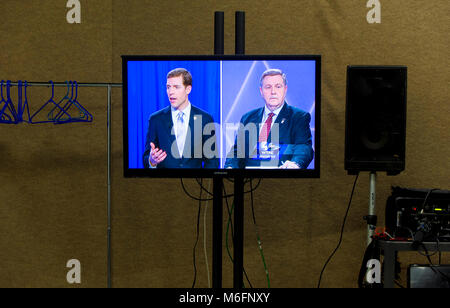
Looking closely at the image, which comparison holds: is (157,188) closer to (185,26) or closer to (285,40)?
(185,26)

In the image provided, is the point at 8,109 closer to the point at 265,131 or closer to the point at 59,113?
the point at 59,113

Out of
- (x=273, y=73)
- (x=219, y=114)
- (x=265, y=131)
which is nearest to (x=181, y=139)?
(x=219, y=114)

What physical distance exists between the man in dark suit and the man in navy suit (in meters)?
0.12

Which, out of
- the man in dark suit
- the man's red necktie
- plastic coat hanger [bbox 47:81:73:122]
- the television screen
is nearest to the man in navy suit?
the television screen

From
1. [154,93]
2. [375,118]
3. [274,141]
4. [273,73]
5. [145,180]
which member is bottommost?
[145,180]

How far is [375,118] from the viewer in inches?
92.0

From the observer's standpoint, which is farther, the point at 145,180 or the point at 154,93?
the point at 145,180

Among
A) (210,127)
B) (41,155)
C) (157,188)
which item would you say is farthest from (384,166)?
(41,155)

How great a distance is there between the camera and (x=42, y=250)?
289cm

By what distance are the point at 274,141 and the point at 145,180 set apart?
0.99 meters

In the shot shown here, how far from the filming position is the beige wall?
286cm

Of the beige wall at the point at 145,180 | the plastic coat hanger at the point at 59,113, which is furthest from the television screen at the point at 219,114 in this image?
the plastic coat hanger at the point at 59,113

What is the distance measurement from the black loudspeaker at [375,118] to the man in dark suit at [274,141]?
25 centimetres

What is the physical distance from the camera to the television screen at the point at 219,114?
2264 mm
